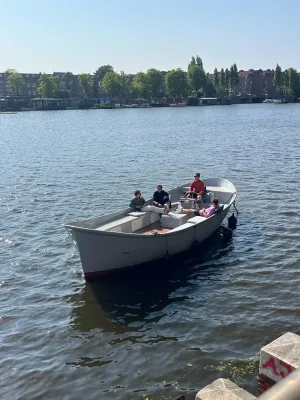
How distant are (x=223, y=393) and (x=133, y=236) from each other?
8.99m

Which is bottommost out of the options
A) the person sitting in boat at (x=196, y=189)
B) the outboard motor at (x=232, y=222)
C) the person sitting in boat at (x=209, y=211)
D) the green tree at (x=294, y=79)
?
the outboard motor at (x=232, y=222)

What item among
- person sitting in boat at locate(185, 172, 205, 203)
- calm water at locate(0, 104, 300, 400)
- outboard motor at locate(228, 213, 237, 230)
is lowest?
calm water at locate(0, 104, 300, 400)

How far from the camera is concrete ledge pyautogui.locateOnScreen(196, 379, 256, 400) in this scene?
608 centimetres

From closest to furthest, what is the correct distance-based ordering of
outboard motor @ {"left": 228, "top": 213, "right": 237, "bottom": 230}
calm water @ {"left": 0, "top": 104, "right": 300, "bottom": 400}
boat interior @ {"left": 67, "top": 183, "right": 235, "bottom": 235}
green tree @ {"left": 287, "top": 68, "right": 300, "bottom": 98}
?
calm water @ {"left": 0, "top": 104, "right": 300, "bottom": 400} < boat interior @ {"left": 67, "top": 183, "right": 235, "bottom": 235} < outboard motor @ {"left": 228, "top": 213, "right": 237, "bottom": 230} < green tree @ {"left": 287, "top": 68, "right": 300, "bottom": 98}

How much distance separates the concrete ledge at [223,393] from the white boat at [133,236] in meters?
8.41

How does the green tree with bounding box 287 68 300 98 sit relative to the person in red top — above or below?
above

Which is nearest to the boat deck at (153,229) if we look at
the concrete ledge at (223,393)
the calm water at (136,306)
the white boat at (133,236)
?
the white boat at (133,236)

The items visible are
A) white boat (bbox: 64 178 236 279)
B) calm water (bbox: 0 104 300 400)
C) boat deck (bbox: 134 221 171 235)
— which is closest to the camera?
calm water (bbox: 0 104 300 400)

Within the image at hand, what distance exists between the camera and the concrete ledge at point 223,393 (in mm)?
6078

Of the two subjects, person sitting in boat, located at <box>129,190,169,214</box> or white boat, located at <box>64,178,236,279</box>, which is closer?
white boat, located at <box>64,178,236,279</box>

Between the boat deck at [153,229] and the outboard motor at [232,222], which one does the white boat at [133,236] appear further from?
the outboard motor at [232,222]

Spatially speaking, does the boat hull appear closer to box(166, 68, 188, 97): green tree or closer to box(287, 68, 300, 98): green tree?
box(166, 68, 188, 97): green tree

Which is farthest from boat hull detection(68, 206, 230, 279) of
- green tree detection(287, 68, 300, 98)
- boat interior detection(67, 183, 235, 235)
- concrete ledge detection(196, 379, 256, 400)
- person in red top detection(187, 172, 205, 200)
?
green tree detection(287, 68, 300, 98)

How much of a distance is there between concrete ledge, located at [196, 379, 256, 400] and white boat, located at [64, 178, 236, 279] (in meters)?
8.41
